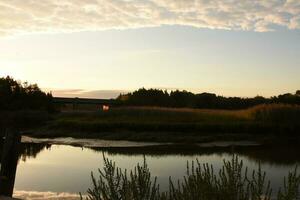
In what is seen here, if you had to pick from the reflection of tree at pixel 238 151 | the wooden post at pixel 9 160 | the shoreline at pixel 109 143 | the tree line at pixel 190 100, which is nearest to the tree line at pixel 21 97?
the tree line at pixel 190 100

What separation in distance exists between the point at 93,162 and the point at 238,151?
25.9ft

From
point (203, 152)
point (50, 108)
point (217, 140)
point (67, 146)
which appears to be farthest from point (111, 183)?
point (50, 108)

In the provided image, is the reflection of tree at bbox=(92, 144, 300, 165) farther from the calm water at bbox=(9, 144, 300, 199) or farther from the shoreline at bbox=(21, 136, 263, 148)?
the shoreline at bbox=(21, 136, 263, 148)

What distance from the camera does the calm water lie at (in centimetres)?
1384

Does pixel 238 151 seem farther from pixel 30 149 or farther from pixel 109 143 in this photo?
pixel 30 149

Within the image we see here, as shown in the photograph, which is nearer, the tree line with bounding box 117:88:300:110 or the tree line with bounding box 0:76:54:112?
the tree line with bounding box 0:76:54:112

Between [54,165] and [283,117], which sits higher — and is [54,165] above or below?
below

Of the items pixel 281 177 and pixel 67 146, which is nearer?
pixel 281 177

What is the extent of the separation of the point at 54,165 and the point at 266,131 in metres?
16.5

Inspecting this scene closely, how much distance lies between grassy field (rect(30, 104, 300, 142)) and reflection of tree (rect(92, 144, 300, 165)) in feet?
12.3

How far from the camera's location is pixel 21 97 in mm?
53406

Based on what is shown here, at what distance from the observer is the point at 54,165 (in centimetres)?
1856

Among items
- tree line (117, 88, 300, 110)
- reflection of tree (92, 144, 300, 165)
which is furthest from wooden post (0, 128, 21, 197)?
tree line (117, 88, 300, 110)

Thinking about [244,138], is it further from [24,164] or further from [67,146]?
[24,164]
